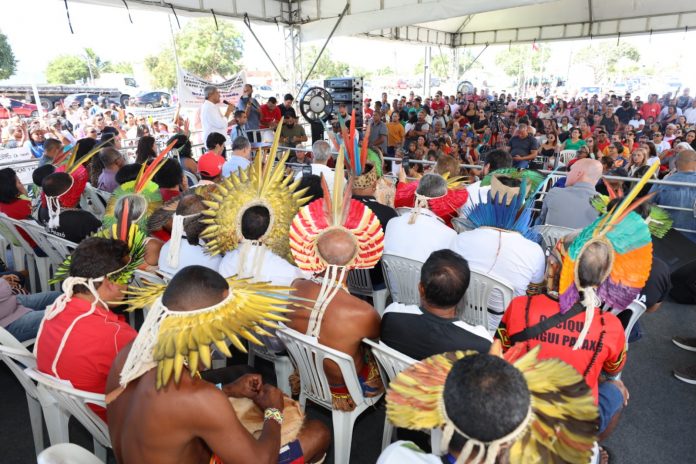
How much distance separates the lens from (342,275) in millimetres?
2133

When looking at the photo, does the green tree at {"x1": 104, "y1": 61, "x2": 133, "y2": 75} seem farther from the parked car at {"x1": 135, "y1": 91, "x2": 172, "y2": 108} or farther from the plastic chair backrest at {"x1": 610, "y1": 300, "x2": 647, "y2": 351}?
the plastic chair backrest at {"x1": 610, "y1": 300, "x2": 647, "y2": 351}

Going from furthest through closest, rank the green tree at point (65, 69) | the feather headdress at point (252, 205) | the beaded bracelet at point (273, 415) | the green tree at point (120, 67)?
the green tree at point (120, 67)
the green tree at point (65, 69)
the feather headdress at point (252, 205)
the beaded bracelet at point (273, 415)

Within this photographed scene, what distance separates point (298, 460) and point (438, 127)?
354 inches

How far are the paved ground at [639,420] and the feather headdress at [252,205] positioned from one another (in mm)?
1096

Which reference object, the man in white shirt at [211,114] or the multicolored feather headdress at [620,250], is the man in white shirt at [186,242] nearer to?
the multicolored feather headdress at [620,250]

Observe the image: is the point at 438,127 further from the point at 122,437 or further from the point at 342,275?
the point at 122,437

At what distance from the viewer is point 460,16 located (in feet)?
28.8

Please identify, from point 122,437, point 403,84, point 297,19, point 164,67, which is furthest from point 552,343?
point 164,67

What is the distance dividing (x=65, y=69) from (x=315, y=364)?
42.0 m

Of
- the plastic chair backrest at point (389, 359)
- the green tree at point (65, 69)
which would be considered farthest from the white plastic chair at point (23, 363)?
the green tree at point (65, 69)

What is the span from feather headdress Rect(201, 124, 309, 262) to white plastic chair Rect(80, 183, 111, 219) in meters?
2.61

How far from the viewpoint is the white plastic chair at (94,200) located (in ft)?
15.3

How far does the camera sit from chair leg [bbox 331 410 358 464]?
2037 millimetres

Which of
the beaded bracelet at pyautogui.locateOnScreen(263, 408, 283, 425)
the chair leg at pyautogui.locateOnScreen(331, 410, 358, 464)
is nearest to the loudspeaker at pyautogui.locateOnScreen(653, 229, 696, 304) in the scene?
the chair leg at pyautogui.locateOnScreen(331, 410, 358, 464)
